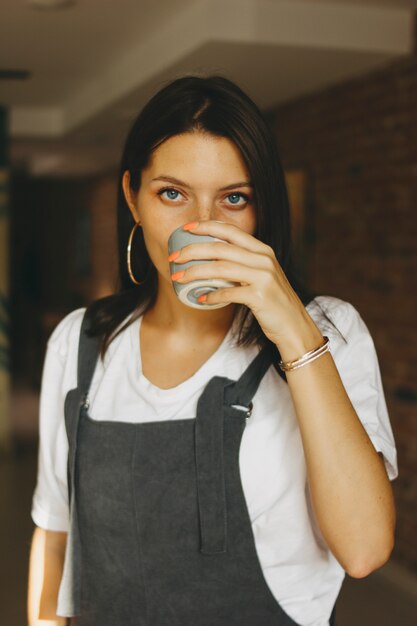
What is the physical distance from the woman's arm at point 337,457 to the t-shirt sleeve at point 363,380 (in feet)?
0.32

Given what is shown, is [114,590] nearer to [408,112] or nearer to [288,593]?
[288,593]

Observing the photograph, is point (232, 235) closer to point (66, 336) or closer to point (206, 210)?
point (206, 210)

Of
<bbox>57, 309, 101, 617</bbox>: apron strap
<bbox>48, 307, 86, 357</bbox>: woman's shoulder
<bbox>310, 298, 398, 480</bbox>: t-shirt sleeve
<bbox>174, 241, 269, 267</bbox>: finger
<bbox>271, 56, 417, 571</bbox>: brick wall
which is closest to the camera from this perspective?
<bbox>174, 241, 269, 267</bbox>: finger

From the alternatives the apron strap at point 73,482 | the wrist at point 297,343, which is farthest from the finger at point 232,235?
the apron strap at point 73,482

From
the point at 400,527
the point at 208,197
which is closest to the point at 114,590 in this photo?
the point at 208,197

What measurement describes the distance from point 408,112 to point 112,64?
2208 mm

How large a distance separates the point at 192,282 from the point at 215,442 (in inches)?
11.3

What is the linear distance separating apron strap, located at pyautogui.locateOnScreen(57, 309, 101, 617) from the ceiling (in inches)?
61.9

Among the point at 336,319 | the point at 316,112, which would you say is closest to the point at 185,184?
the point at 336,319

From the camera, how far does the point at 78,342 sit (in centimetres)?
126

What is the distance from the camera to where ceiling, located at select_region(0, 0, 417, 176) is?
3.46 metres

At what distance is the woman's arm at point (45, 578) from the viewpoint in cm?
124

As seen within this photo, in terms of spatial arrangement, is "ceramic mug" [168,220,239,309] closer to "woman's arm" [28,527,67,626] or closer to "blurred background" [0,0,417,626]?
"woman's arm" [28,527,67,626]

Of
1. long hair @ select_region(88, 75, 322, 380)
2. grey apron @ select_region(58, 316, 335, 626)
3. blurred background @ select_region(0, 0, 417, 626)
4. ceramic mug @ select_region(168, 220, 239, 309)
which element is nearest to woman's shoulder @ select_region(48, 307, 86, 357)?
grey apron @ select_region(58, 316, 335, 626)
